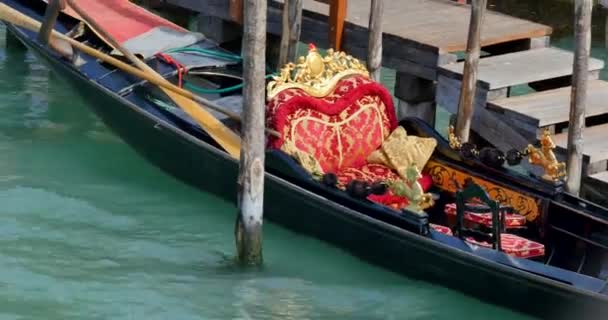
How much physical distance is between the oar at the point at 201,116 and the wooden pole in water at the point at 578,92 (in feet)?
6.28

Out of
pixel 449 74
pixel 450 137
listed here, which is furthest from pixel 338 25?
pixel 450 137

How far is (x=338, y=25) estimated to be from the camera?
9.41m

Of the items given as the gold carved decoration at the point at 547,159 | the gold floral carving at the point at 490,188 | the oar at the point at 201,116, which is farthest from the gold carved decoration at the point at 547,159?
the oar at the point at 201,116

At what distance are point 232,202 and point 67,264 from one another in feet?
4.11

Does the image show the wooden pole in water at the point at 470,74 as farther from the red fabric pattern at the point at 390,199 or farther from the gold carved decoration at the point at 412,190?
the gold carved decoration at the point at 412,190

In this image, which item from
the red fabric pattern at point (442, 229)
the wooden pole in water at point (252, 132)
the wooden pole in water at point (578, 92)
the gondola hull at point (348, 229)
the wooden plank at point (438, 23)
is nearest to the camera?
the gondola hull at point (348, 229)

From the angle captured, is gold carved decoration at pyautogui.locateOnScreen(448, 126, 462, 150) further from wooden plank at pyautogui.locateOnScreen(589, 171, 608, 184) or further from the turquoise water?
the turquoise water

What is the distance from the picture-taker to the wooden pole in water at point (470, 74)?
8203mm

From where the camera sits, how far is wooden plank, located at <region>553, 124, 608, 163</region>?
804cm

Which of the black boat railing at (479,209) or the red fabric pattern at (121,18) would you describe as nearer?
the black boat railing at (479,209)

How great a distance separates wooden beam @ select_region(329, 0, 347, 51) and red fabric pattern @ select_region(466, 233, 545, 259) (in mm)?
2482

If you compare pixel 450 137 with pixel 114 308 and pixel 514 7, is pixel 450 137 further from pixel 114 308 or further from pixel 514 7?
pixel 514 7

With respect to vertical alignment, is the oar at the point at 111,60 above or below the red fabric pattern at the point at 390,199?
above

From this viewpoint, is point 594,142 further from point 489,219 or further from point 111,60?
point 111,60
